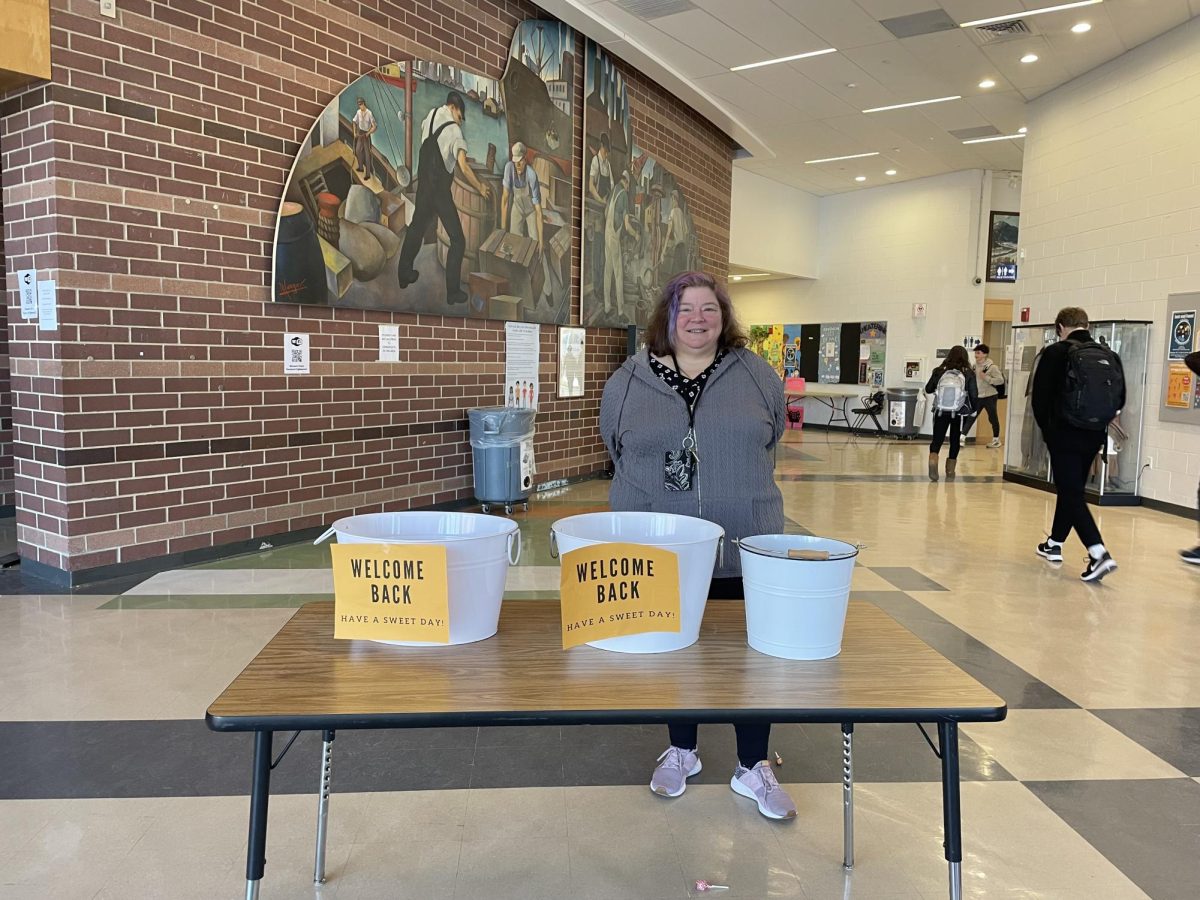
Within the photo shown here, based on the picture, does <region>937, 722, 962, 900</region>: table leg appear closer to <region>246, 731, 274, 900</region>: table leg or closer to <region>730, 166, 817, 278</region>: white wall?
<region>246, 731, 274, 900</region>: table leg

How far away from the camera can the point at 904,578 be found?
467 cm

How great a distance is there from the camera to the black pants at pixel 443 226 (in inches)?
222

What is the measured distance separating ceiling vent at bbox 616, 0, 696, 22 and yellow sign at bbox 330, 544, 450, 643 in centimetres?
667

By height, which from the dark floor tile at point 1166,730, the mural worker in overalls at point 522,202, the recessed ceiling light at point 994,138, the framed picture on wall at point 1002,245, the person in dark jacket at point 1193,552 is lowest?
the dark floor tile at point 1166,730

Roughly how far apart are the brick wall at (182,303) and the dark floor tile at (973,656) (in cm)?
339

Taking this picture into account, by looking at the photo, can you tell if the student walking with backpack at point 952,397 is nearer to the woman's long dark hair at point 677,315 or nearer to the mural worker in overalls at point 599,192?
the mural worker in overalls at point 599,192

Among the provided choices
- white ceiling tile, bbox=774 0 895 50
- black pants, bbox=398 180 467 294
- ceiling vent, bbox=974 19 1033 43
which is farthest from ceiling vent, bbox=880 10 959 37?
black pants, bbox=398 180 467 294

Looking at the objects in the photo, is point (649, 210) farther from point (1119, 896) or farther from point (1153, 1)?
point (1119, 896)

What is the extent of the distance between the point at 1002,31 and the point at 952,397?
3.47 m

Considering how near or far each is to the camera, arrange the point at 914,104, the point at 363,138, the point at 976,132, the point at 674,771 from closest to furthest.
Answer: the point at 674,771
the point at 363,138
the point at 914,104
the point at 976,132

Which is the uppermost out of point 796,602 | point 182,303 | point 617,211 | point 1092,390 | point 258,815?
point 617,211

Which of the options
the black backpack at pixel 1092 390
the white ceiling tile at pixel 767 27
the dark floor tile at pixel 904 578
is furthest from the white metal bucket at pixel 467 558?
the white ceiling tile at pixel 767 27

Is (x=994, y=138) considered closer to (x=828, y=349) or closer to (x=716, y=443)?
(x=828, y=349)

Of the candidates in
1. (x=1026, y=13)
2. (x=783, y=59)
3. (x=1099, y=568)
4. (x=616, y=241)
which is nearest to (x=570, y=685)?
(x=1099, y=568)
